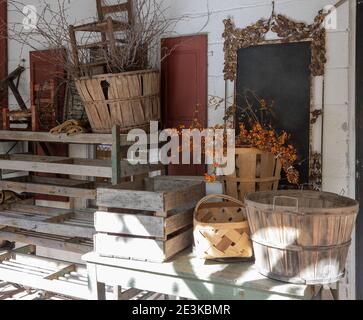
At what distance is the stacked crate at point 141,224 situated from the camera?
7.79 feet

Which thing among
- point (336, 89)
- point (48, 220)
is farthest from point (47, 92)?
point (336, 89)

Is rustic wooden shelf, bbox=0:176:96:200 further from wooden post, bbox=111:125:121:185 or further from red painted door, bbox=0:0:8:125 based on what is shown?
red painted door, bbox=0:0:8:125

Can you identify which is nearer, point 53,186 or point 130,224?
point 130,224

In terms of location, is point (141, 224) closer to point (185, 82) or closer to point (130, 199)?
point (130, 199)

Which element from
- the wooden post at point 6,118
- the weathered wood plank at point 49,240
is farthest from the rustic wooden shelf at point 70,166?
the weathered wood plank at point 49,240

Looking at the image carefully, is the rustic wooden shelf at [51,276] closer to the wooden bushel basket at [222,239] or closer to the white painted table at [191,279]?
the white painted table at [191,279]

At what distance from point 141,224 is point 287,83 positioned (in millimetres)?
1576

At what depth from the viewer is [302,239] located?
2002 millimetres

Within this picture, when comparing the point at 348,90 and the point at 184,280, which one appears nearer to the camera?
the point at 184,280

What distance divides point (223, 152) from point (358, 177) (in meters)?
1.06

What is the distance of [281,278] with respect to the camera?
6.94ft

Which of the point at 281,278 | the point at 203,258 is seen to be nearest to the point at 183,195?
the point at 203,258
